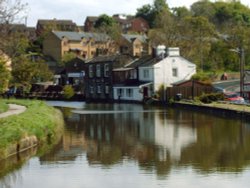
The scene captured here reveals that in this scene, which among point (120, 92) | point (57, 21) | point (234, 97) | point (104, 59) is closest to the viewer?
point (234, 97)

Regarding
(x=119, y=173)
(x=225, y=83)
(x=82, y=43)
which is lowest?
(x=119, y=173)

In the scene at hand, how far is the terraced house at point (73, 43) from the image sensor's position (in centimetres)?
9606

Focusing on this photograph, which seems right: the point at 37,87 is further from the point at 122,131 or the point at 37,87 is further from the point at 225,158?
the point at 225,158

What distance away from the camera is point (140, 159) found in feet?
74.3

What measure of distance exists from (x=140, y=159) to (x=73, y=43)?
7706 cm

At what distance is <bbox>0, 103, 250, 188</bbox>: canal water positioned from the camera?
18.5 m

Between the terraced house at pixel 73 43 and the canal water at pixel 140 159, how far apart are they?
60.5 m

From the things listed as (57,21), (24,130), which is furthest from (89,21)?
(24,130)

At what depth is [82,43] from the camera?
99.4 metres

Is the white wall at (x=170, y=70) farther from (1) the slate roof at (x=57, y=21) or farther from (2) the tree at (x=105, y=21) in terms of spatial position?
(1) the slate roof at (x=57, y=21)

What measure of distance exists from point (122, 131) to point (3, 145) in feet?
40.5

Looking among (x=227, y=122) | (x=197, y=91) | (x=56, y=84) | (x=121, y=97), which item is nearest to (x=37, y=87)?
(x=56, y=84)

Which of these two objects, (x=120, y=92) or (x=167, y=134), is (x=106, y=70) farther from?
(x=167, y=134)

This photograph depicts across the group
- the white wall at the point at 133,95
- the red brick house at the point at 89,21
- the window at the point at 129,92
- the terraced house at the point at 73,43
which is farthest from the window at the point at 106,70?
the red brick house at the point at 89,21
